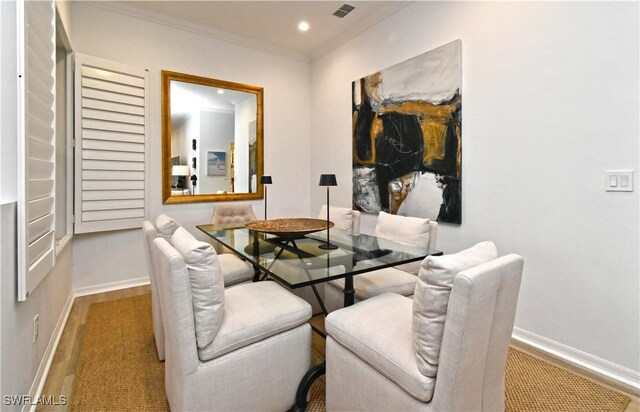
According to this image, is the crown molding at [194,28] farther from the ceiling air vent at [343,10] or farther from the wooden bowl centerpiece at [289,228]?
the wooden bowl centerpiece at [289,228]

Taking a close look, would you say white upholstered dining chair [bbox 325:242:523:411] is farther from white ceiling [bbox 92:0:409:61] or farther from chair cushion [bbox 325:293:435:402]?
white ceiling [bbox 92:0:409:61]

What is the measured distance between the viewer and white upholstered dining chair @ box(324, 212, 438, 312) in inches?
83.9

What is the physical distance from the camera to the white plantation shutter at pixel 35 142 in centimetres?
145

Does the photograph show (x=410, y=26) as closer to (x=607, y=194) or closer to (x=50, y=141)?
(x=607, y=194)

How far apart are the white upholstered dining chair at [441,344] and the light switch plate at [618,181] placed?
1.16m

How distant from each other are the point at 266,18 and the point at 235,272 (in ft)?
9.52

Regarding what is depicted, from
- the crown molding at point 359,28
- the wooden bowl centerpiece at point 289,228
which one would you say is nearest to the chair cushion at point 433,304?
the wooden bowl centerpiece at point 289,228

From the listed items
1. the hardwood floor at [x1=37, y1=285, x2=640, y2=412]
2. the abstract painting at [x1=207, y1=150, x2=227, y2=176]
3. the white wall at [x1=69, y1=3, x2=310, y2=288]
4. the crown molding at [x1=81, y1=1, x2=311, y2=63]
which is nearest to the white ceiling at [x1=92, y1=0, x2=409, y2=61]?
the crown molding at [x1=81, y1=1, x2=311, y2=63]

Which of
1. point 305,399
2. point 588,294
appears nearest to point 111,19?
point 305,399

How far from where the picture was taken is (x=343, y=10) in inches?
136

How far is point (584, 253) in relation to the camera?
2053 millimetres

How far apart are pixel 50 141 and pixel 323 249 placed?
1.85 metres

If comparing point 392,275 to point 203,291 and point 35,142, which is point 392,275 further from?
point 35,142

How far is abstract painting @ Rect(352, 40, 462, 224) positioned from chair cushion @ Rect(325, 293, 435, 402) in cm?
155
